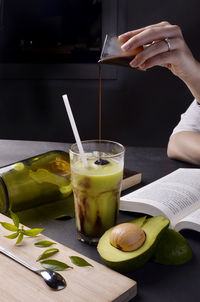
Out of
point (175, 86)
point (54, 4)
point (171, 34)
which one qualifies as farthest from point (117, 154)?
point (54, 4)

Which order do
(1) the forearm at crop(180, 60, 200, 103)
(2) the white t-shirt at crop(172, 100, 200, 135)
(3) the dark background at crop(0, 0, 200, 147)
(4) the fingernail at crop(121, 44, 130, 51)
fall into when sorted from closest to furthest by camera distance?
1. (4) the fingernail at crop(121, 44, 130, 51)
2. (1) the forearm at crop(180, 60, 200, 103)
3. (2) the white t-shirt at crop(172, 100, 200, 135)
4. (3) the dark background at crop(0, 0, 200, 147)

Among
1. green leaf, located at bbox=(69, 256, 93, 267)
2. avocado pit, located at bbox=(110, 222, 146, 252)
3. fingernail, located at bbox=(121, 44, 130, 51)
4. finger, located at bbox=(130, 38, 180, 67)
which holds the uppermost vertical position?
fingernail, located at bbox=(121, 44, 130, 51)

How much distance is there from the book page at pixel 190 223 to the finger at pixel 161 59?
1.77 ft

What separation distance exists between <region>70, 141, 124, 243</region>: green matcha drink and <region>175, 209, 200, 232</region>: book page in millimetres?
155

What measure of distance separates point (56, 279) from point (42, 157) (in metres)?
0.48

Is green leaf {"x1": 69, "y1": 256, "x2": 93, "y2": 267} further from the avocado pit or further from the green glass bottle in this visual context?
the green glass bottle

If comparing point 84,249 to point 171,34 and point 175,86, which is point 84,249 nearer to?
point 171,34

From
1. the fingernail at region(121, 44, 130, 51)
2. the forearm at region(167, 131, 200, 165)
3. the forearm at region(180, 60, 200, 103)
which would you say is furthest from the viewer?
the forearm at region(180, 60, 200, 103)

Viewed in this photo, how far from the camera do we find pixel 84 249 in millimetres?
886

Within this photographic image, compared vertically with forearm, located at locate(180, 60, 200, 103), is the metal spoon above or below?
below

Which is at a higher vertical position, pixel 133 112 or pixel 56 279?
pixel 56 279

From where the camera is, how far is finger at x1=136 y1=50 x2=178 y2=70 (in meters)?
1.32

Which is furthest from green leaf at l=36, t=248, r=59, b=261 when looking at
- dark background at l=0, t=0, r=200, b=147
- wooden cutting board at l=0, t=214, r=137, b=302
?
dark background at l=0, t=0, r=200, b=147

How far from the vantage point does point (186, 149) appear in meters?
1.47
